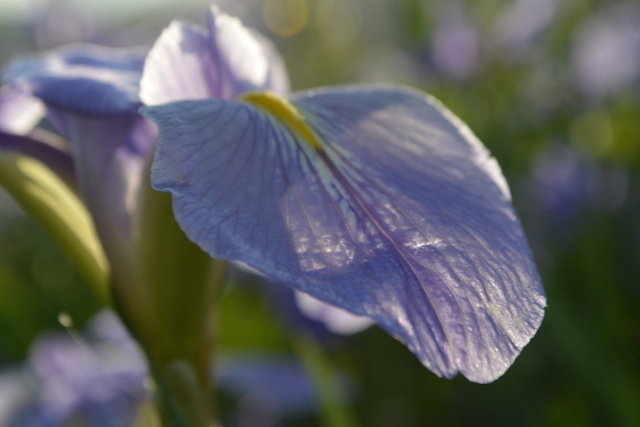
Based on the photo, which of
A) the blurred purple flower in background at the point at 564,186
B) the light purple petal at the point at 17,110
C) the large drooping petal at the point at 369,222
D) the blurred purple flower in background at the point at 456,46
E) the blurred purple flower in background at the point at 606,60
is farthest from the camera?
the blurred purple flower in background at the point at 456,46

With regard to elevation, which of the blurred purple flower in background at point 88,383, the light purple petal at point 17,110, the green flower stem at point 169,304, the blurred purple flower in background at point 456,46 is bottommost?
the blurred purple flower in background at point 88,383

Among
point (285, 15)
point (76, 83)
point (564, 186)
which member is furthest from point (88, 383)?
point (285, 15)

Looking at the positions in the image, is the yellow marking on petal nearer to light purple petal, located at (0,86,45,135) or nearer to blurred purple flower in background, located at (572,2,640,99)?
light purple petal, located at (0,86,45,135)

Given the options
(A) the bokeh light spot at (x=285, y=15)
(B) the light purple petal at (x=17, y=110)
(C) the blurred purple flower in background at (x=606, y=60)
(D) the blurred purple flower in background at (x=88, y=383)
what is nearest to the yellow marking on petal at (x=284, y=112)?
(B) the light purple petal at (x=17, y=110)

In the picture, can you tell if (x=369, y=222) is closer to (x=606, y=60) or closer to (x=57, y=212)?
(x=57, y=212)

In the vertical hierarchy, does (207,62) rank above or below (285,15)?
above

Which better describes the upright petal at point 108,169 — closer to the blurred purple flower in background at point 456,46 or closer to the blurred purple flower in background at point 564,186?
the blurred purple flower in background at point 564,186

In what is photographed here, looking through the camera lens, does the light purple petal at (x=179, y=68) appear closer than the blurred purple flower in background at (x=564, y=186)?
Yes

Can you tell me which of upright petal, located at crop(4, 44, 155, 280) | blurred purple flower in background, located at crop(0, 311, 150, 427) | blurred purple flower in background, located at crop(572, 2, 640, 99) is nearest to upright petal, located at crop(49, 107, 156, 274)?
upright petal, located at crop(4, 44, 155, 280)
